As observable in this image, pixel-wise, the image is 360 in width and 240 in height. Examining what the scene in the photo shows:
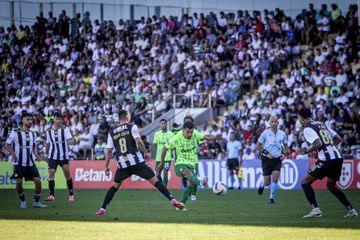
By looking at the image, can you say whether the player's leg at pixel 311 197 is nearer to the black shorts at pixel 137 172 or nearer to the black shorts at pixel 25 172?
the black shorts at pixel 137 172

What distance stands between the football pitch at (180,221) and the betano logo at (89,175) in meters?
11.8

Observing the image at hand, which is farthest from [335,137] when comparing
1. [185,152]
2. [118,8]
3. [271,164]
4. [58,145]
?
[118,8]

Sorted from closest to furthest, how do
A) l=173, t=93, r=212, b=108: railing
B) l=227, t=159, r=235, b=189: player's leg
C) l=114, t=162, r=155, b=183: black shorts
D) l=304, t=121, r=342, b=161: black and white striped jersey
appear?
l=304, t=121, r=342, b=161: black and white striped jersey, l=114, t=162, r=155, b=183: black shorts, l=227, t=159, r=235, b=189: player's leg, l=173, t=93, r=212, b=108: railing

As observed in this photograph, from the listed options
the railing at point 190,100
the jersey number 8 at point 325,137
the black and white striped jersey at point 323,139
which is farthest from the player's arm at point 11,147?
the railing at point 190,100

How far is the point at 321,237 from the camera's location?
477 inches

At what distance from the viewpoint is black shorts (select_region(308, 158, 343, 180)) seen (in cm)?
1560

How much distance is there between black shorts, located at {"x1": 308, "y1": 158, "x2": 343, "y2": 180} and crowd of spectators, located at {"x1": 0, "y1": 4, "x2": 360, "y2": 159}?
45.8 feet

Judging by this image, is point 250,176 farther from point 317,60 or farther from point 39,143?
point 39,143

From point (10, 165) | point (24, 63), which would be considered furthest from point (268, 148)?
point (24, 63)

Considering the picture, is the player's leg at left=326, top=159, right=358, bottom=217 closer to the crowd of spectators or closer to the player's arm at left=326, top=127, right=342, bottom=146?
the player's arm at left=326, top=127, right=342, bottom=146

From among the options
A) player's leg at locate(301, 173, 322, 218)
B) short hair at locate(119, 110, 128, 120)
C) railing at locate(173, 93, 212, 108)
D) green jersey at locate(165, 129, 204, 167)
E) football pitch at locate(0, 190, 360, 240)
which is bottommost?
football pitch at locate(0, 190, 360, 240)

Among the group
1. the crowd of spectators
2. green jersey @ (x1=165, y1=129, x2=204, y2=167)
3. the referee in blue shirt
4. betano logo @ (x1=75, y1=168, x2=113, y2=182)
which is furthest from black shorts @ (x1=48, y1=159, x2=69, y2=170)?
the crowd of spectators

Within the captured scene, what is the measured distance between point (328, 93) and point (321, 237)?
20227mm

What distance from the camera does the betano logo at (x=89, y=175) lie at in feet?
109
